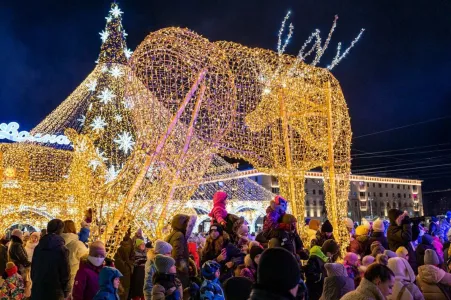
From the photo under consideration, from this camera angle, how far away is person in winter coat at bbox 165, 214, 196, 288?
5.89 m

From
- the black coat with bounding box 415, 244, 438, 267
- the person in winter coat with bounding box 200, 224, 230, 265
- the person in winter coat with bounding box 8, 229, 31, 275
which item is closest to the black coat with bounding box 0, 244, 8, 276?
the person in winter coat with bounding box 8, 229, 31, 275

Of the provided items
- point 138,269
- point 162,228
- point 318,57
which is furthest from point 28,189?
point 318,57

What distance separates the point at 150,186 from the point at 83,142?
102 inches

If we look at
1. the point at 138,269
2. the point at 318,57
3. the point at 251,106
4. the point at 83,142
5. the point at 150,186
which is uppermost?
the point at 318,57

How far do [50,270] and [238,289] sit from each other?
2665mm

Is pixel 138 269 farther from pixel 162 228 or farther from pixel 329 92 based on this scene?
pixel 329 92

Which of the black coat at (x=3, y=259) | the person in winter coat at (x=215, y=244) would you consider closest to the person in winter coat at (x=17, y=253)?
the black coat at (x=3, y=259)

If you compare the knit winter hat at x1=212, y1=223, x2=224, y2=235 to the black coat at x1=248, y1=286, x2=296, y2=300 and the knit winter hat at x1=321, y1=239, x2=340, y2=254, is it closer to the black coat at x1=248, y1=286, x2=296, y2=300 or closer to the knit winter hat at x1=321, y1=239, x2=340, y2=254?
the knit winter hat at x1=321, y1=239, x2=340, y2=254

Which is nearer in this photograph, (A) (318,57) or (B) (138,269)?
(B) (138,269)

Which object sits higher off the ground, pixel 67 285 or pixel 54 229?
pixel 54 229

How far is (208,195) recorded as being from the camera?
3538 cm

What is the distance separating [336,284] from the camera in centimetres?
445

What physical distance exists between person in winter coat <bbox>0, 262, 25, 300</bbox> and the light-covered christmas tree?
12.0 m

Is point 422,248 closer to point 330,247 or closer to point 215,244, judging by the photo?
point 330,247
